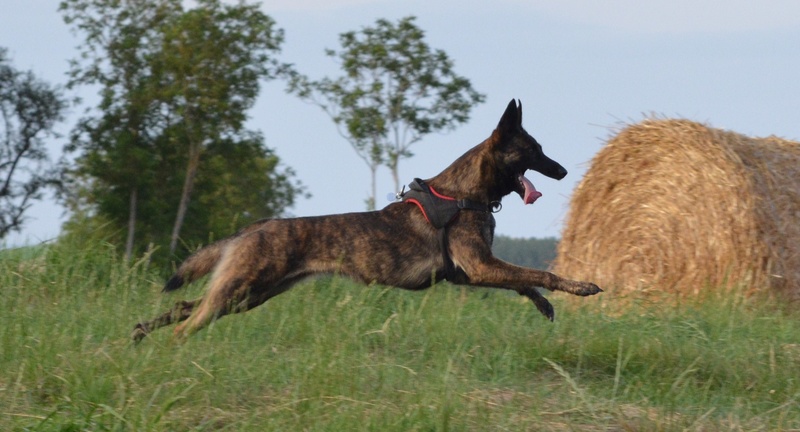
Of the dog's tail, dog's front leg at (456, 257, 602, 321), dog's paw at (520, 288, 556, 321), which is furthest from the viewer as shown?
dog's paw at (520, 288, 556, 321)

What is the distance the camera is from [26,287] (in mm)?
8367

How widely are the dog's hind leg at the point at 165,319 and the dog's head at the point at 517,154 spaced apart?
7.75ft

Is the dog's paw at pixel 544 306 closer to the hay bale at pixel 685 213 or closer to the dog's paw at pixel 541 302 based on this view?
the dog's paw at pixel 541 302

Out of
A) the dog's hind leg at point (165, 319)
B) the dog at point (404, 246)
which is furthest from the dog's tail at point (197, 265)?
the dog's hind leg at point (165, 319)

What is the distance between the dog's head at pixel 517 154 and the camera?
23.2 ft

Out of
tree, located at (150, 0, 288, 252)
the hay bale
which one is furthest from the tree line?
the hay bale

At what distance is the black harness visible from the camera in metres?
6.99

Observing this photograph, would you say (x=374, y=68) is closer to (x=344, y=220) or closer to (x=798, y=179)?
(x=798, y=179)

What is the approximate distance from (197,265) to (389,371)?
6.49 feet

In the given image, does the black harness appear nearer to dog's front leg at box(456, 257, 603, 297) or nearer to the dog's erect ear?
dog's front leg at box(456, 257, 603, 297)

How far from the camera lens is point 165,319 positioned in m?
6.82

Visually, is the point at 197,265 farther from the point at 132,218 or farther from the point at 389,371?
the point at 132,218

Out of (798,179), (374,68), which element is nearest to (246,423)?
(798,179)

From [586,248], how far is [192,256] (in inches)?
237
